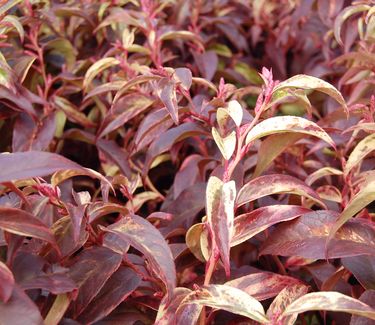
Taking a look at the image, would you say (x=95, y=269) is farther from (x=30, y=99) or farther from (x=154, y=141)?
(x=30, y=99)

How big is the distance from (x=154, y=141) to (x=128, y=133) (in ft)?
0.88

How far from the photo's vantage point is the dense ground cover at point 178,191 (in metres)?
0.85

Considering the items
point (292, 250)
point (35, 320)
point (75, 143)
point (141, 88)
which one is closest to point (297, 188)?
point (292, 250)

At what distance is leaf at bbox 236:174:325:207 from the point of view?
0.96 metres

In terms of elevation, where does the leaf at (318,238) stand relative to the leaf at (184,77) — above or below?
below

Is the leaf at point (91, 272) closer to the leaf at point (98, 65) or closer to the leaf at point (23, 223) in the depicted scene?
the leaf at point (23, 223)

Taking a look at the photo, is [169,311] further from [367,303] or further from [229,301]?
[367,303]

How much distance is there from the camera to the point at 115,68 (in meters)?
1.80

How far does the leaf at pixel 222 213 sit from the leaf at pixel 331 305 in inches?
3.8

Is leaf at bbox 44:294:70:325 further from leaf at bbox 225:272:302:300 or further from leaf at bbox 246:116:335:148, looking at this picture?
leaf at bbox 246:116:335:148

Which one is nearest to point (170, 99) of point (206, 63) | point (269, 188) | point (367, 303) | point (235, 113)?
point (235, 113)

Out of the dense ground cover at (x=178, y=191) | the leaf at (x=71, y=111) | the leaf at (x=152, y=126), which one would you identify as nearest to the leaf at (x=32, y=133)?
the dense ground cover at (x=178, y=191)

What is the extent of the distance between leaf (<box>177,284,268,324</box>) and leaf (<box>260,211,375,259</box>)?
158 mm

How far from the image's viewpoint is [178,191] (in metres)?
1.32
